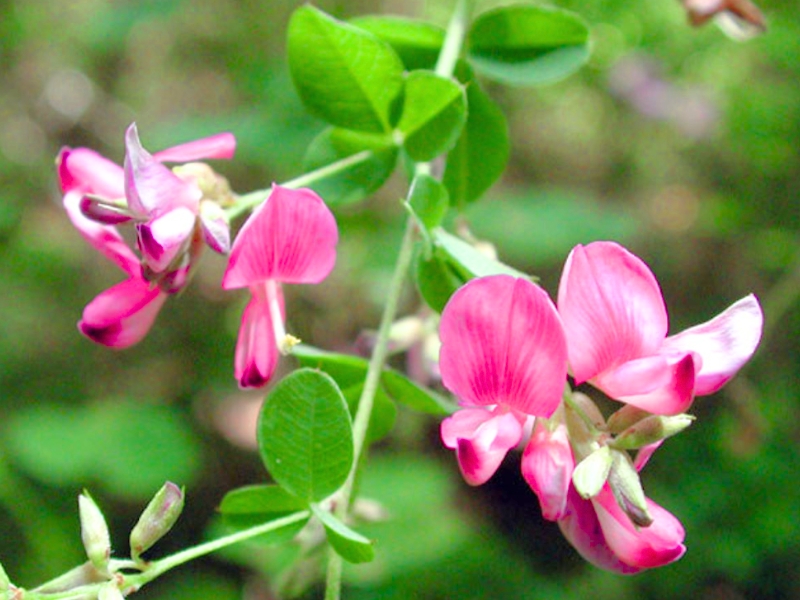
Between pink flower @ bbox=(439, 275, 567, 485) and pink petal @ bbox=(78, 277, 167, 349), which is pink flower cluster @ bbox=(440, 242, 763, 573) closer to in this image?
pink flower @ bbox=(439, 275, 567, 485)

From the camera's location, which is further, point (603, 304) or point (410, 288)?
point (410, 288)

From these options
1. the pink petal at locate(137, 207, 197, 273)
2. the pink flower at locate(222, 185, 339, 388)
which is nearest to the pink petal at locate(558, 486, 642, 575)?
the pink flower at locate(222, 185, 339, 388)

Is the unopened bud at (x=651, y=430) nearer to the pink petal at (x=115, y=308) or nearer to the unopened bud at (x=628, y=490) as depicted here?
the unopened bud at (x=628, y=490)

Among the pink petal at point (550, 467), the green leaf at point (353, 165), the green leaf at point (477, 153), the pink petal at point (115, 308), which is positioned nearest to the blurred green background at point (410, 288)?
the green leaf at point (477, 153)

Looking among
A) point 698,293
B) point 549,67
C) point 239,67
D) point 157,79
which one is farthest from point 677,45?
point 157,79

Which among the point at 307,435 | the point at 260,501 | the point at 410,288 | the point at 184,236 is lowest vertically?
the point at 410,288

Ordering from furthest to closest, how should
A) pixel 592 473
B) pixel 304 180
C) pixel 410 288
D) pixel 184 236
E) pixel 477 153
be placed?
1. pixel 410 288
2. pixel 477 153
3. pixel 304 180
4. pixel 184 236
5. pixel 592 473

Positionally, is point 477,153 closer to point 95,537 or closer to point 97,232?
point 97,232

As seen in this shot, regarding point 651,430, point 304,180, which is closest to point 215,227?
point 304,180
